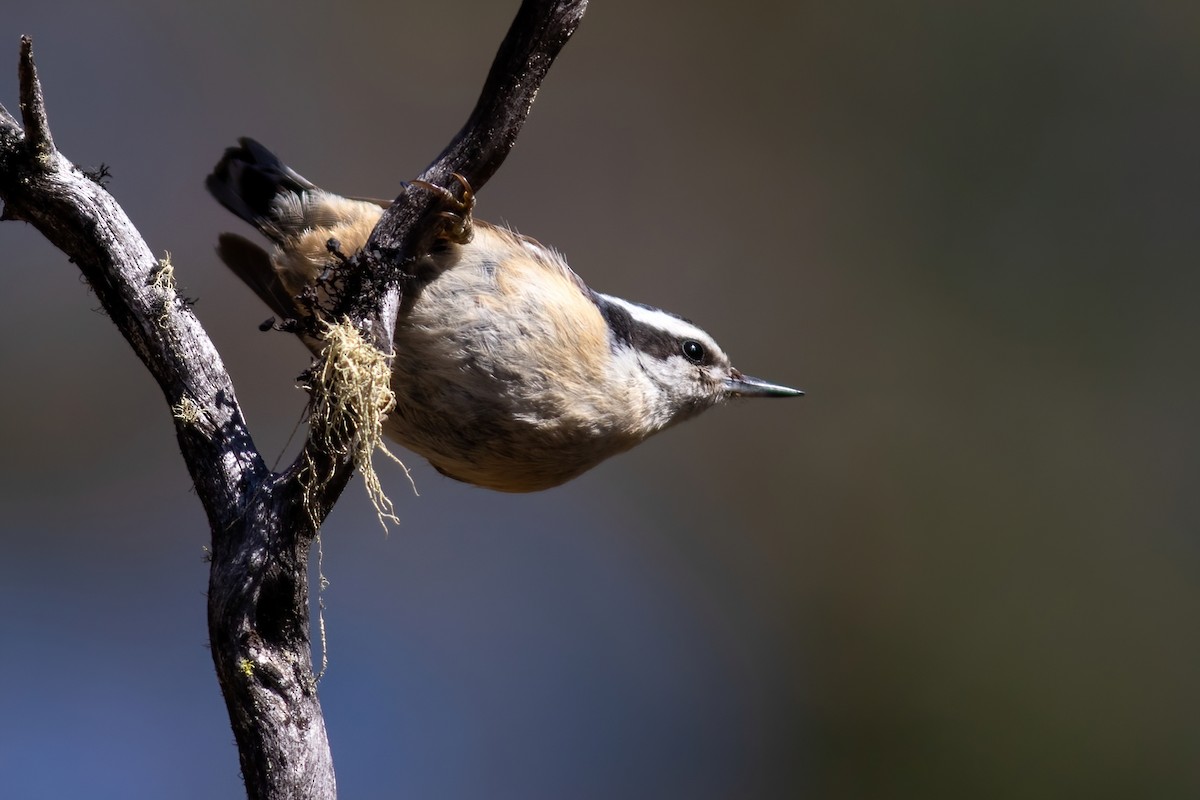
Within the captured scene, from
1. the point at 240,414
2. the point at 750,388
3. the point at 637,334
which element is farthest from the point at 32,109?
the point at 750,388

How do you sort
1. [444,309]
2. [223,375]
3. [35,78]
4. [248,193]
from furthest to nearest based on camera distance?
[248,193], [444,309], [223,375], [35,78]

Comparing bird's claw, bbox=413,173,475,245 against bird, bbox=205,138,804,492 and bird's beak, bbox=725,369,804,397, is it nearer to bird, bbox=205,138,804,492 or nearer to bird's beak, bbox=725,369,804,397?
bird, bbox=205,138,804,492

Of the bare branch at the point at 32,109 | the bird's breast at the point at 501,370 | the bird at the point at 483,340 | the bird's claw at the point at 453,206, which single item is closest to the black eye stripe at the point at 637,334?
the bird at the point at 483,340

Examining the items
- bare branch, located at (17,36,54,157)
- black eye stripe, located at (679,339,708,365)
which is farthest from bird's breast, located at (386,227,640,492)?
bare branch, located at (17,36,54,157)

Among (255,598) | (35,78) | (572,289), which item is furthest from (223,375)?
(572,289)

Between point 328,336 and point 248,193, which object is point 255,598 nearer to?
point 328,336
